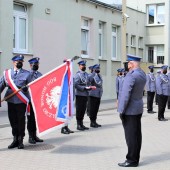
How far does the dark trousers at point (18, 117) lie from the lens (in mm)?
8969

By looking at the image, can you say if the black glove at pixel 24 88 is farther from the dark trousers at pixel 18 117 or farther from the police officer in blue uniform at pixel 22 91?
the dark trousers at pixel 18 117

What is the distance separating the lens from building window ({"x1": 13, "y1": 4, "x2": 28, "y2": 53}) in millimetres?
18066

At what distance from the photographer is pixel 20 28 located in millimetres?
18391

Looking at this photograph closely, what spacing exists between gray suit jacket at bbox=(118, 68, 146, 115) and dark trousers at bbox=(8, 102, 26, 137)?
97.4 inches

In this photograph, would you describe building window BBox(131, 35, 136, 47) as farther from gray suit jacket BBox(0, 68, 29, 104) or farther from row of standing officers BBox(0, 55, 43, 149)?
gray suit jacket BBox(0, 68, 29, 104)

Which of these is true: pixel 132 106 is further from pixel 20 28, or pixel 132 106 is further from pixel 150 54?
pixel 150 54

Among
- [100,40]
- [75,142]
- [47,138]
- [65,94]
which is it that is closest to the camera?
[65,94]

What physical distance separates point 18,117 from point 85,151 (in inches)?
62.4

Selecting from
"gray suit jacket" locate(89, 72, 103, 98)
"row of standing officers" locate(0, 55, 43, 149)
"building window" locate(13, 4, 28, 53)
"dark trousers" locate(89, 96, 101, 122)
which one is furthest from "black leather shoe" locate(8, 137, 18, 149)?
"building window" locate(13, 4, 28, 53)

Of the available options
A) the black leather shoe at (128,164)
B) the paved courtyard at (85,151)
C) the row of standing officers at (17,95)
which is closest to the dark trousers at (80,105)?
the paved courtyard at (85,151)

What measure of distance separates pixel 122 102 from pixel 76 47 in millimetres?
14975

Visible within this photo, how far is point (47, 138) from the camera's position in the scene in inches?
417

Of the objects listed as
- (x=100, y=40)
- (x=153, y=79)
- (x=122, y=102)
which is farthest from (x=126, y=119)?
(x=100, y=40)

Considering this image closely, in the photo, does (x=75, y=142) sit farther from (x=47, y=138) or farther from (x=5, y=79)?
(x=5, y=79)
